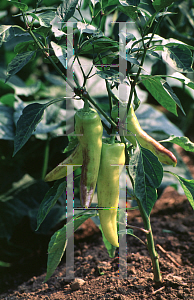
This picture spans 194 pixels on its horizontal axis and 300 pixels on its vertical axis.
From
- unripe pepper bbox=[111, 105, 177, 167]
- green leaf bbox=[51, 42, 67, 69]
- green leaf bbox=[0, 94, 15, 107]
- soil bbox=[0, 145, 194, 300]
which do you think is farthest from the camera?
green leaf bbox=[0, 94, 15, 107]

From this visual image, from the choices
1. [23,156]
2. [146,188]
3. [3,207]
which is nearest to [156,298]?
[146,188]

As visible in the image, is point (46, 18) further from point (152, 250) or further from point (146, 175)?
point (152, 250)

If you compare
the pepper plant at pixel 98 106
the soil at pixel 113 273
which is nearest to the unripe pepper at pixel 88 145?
the pepper plant at pixel 98 106

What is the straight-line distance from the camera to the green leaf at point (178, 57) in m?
0.70

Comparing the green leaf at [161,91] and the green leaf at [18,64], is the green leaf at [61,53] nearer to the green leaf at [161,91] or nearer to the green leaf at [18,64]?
the green leaf at [18,64]

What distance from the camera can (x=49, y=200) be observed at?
77 cm

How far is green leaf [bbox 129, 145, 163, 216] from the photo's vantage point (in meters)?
0.67

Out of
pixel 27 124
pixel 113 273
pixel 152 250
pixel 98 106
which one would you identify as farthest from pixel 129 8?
pixel 113 273

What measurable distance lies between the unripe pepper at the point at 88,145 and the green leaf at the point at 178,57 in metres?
0.21

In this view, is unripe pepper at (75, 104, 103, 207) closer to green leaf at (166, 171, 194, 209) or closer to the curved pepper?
the curved pepper

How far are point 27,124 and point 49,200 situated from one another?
198 millimetres

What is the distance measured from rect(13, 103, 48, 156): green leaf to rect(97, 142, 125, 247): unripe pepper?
16 centimetres

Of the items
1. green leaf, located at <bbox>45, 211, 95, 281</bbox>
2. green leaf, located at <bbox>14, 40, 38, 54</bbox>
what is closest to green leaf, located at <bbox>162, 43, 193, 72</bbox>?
green leaf, located at <bbox>14, 40, 38, 54</bbox>

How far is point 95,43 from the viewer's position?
70 cm
